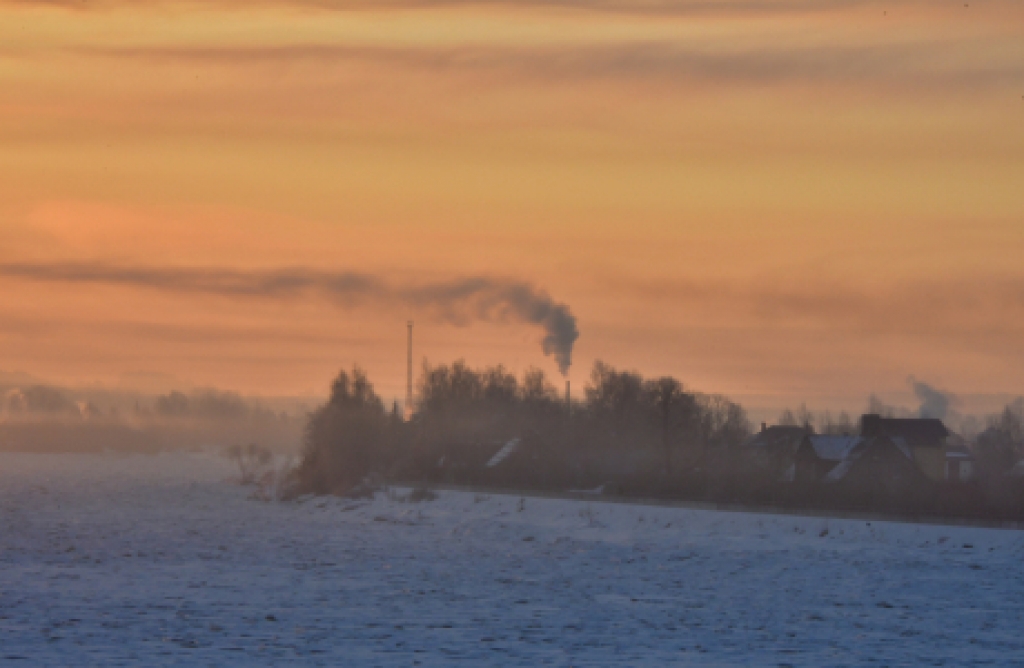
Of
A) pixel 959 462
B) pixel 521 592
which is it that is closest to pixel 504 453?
pixel 959 462

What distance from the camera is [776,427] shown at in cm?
14825

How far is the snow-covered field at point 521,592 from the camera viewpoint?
26641mm

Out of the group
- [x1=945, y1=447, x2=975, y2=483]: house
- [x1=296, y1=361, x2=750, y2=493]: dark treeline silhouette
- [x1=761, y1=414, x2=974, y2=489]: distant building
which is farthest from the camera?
[x1=945, y1=447, x2=975, y2=483]: house

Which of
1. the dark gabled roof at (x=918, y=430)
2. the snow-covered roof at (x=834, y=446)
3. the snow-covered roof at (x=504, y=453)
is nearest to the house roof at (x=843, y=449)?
the snow-covered roof at (x=834, y=446)

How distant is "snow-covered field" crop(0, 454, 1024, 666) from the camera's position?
26641mm

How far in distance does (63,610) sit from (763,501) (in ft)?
149

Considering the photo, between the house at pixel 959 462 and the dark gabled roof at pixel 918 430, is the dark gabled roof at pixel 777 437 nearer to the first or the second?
the dark gabled roof at pixel 918 430

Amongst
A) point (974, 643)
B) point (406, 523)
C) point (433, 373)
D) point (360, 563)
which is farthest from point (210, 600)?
point (433, 373)

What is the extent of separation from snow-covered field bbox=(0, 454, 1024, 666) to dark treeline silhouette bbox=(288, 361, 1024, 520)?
10.1m

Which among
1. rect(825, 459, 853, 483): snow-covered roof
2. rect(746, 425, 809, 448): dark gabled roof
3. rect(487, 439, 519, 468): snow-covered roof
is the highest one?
rect(746, 425, 809, 448): dark gabled roof

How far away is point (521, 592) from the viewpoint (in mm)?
38062

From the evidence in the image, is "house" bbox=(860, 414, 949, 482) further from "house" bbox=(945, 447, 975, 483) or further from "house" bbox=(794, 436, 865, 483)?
"house" bbox=(794, 436, 865, 483)

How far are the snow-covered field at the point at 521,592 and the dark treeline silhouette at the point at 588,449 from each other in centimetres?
1011

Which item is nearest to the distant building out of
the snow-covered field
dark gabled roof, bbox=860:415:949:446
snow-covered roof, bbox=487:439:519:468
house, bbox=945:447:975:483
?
dark gabled roof, bbox=860:415:949:446
